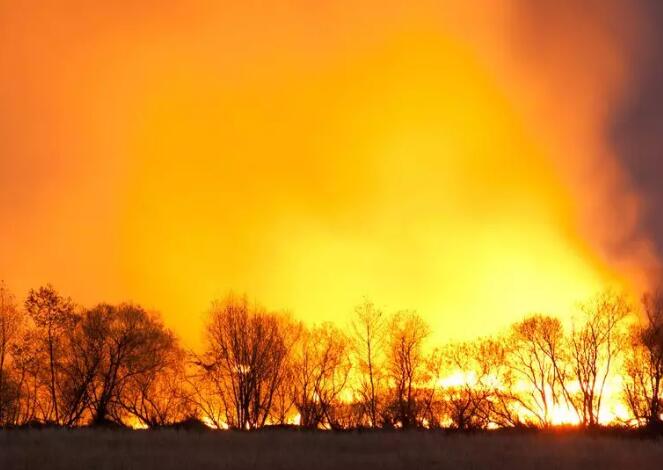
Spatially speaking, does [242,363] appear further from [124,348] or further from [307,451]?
[307,451]

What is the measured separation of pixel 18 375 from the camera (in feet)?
249

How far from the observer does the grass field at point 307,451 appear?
2223cm

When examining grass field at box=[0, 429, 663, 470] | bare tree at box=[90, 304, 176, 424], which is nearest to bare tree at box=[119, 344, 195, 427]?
bare tree at box=[90, 304, 176, 424]

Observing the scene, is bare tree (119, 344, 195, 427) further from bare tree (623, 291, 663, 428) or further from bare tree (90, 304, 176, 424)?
bare tree (623, 291, 663, 428)

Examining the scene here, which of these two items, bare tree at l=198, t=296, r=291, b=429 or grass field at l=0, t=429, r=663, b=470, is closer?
grass field at l=0, t=429, r=663, b=470

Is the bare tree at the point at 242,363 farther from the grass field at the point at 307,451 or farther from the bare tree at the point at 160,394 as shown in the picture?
the grass field at the point at 307,451

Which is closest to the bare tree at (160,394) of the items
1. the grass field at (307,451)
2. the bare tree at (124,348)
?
the bare tree at (124,348)

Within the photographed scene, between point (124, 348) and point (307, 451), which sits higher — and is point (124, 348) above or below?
above

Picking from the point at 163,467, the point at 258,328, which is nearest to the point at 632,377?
the point at 258,328

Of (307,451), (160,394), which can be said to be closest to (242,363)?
(160,394)

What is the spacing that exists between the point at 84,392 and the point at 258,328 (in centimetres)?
2362

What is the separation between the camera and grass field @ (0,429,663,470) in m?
22.2

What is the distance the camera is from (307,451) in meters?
25.3

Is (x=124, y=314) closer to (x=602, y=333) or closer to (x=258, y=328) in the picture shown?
(x=258, y=328)
